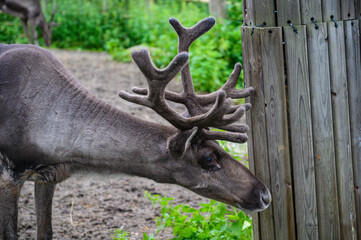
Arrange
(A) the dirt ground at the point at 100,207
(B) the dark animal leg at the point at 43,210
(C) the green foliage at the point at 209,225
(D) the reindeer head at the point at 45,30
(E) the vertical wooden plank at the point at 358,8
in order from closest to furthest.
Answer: (E) the vertical wooden plank at the point at 358,8
(C) the green foliage at the point at 209,225
(B) the dark animal leg at the point at 43,210
(A) the dirt ground at the point at 100,207
(D) the reindeer head at the point at 45,30

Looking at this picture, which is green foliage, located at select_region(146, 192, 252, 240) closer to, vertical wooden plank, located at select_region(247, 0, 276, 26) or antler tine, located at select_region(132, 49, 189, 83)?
antler tine, located at select_region(132, 49, 189, 83)

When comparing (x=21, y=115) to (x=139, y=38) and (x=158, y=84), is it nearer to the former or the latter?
(x=158, y=84)

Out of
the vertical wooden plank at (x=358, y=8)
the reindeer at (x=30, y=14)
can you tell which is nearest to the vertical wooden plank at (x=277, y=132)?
the vertical wooden plank at (x=358, y=8)

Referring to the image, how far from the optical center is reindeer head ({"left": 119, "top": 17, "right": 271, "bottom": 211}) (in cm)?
369

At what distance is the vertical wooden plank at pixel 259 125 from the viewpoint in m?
3.70

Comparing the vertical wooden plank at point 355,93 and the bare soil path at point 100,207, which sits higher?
the vertical wooden plank at point 355,93

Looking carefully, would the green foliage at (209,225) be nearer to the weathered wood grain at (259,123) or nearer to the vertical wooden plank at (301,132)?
the weathered wood grain at (259,123)

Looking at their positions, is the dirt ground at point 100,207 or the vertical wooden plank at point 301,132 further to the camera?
the dirt ground at point 100,207

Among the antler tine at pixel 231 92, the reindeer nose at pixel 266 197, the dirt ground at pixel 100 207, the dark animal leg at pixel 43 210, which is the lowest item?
the dirt ground at pixel 100 207

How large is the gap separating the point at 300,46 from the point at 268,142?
25.9 inches

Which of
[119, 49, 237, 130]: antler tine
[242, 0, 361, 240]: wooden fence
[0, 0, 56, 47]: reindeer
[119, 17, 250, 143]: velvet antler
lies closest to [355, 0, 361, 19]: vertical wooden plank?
[242, 0, 361, 240]: wooden fence

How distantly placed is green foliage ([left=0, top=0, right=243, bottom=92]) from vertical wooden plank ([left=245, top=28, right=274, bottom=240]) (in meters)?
5.81

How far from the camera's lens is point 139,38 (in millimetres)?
15312

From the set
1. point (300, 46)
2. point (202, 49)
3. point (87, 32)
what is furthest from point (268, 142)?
point (87, 32)
